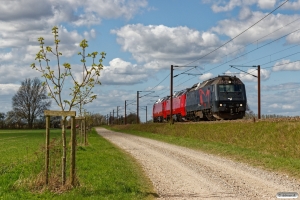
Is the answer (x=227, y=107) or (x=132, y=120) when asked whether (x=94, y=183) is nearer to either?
(x=227, y=107)

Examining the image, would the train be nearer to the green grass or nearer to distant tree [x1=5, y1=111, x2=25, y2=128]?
the green grass

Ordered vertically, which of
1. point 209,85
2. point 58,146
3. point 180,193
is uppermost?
point 209,85

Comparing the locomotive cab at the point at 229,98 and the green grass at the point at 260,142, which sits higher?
the locomotive cab at the point at 229,98

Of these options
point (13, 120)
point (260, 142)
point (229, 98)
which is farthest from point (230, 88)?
point (13, 120)

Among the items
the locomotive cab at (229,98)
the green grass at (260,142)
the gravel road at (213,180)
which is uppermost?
the locomotive cab at (229,98)

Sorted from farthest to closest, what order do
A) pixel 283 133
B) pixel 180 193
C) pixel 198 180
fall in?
pixel 283 133 → pixel 198 180 → pixel 180 193

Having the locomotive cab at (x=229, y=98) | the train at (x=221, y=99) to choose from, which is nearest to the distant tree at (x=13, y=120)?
the train at (x=221, y=99)

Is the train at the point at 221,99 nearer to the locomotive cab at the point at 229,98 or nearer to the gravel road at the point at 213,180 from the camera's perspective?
the locomotive cab at the point at 229,98

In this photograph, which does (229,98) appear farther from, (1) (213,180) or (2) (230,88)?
(1) (213,180)

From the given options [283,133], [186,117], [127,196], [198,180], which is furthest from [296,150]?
[186,117]

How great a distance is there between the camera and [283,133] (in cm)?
2523

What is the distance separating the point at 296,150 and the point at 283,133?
2956mm

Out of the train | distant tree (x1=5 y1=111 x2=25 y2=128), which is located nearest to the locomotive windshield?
the train

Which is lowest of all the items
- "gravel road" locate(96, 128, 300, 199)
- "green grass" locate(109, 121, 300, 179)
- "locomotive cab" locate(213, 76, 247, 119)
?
"gravel road" locate(96, 128, 300, 199)
